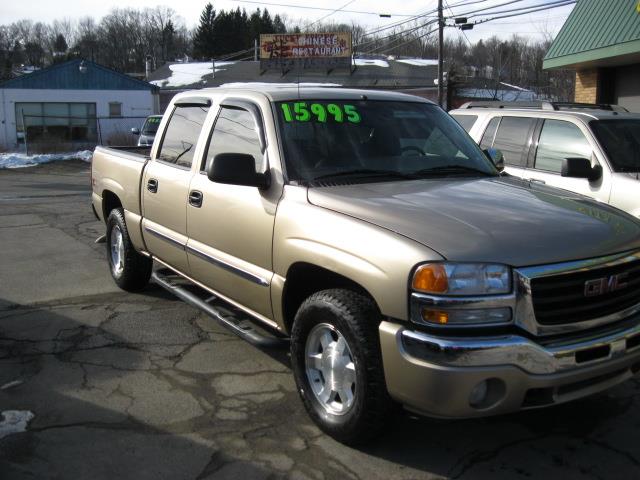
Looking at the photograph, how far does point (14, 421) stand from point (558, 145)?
5.66m

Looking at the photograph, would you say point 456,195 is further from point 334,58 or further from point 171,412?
point 334,58

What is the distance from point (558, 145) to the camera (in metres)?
6.84

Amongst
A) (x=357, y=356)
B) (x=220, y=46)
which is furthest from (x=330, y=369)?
(x=220, y=46)

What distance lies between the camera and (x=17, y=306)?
6031 millimetres

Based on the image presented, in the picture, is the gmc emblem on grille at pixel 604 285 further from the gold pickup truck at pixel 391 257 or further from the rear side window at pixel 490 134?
the rear side window at pixel 490 134

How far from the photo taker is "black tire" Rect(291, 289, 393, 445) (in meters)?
3.16

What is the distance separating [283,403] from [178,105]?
2828 mm

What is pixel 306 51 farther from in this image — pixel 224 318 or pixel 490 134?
pixel 224 318

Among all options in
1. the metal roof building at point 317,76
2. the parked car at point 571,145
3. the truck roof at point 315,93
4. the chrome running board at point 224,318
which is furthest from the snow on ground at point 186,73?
the truck roof at point 315,93

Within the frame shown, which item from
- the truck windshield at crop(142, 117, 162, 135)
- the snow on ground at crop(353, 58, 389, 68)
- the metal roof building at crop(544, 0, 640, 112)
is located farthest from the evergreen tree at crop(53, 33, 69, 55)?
the metal roof building at crop(544, 0, 640, 112)

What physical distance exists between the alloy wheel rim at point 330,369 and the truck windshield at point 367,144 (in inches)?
37.1

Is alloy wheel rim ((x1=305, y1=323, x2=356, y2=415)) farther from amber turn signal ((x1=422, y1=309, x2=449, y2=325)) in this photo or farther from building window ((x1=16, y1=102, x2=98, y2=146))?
building window ((x1=16, y1=102, x2=98, y2=146))

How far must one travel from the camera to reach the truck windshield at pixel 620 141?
6.36 m

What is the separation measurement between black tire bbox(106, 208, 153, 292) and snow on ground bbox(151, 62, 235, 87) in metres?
37.8
